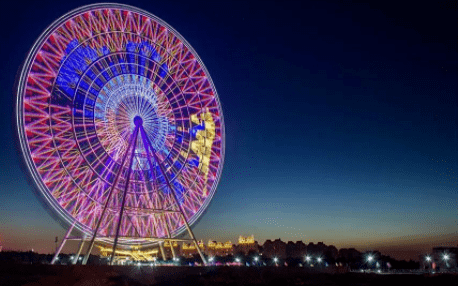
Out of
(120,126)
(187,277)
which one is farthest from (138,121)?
(187,277)

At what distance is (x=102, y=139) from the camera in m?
29.0

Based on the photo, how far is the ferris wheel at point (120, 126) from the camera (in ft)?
86.7

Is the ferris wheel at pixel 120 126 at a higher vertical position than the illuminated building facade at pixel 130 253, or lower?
higher

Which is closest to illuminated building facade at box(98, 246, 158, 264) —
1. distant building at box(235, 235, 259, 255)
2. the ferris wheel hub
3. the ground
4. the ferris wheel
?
the ferris wheel

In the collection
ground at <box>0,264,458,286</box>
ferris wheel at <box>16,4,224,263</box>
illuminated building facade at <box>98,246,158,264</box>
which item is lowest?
ground at <box>0,264,458,286</box>

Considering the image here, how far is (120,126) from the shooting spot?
3053 centimetres

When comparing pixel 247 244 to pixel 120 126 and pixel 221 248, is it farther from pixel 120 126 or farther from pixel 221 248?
pixel 120 126

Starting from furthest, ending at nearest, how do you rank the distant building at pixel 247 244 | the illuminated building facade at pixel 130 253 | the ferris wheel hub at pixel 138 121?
the distant building at pixel 247 244 < the illuminated building facade at pixel 130 253 < the ferris wheel hub at pixel 138 121

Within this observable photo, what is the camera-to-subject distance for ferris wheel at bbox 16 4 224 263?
2642 cm

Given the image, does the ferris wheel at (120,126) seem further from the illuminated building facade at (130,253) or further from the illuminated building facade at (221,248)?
the illuminated building facade at (221,248)

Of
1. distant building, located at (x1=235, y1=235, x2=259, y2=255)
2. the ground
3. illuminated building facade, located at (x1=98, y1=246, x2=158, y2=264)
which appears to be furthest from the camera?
distant building, located at (x1=235, y1=235, x2=259, y2=255)

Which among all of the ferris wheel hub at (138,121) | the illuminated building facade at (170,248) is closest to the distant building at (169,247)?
the illuminated building facade at (170,248)

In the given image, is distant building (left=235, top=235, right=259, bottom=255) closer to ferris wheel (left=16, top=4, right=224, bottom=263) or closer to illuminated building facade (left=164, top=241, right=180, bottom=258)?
illuminated building facade (left=164, top=241, right=180, bottom=258)

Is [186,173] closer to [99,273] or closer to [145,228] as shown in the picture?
[145,228]
